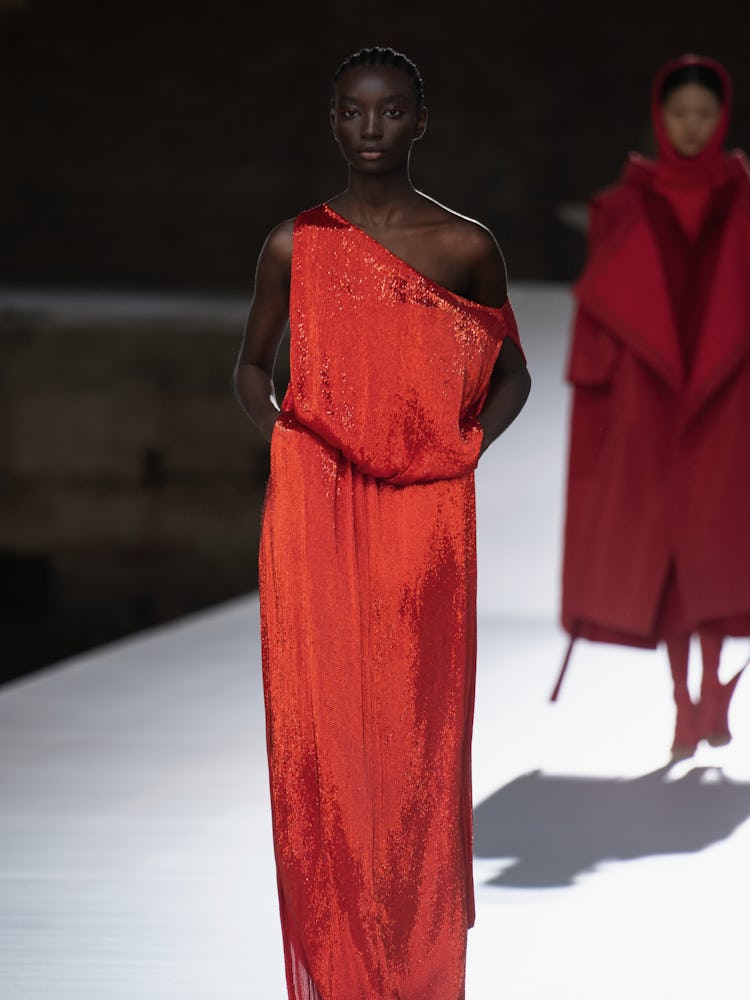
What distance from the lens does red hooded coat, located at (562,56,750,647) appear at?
4.17 meters

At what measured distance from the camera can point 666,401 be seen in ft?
13.8

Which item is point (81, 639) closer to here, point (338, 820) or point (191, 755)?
point (191, 755)

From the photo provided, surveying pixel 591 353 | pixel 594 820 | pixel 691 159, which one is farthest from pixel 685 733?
pixel 691 159

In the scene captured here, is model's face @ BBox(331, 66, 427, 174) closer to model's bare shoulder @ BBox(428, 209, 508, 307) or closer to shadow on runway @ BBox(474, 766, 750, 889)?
model's bare shoulder @ BBox(428, 209, 508, 307)

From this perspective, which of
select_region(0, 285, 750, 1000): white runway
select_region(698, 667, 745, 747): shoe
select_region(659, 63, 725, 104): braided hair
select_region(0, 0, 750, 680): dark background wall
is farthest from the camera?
select_region(0, 0, 750, 680): dark background wall

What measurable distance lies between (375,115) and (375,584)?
1.73ft

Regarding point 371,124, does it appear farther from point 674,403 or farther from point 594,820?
point 674,403

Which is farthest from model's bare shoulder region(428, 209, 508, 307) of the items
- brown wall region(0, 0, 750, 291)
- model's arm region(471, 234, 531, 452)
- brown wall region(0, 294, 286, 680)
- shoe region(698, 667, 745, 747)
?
brown wall region(0, 0, 750, 291)

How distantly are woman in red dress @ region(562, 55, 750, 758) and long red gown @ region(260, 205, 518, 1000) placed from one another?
2005 millimetres

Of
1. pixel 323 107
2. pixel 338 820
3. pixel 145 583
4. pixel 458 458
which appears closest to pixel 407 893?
pixel 338 820

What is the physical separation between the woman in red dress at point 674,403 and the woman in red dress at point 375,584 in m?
1.99

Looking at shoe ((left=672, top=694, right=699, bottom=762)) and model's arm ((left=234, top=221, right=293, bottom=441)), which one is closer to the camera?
model's arm ((left=234, top=221, right=293, bottom=441))

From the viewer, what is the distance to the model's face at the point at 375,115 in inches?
85.4

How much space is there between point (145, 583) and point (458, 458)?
881 centimetres
